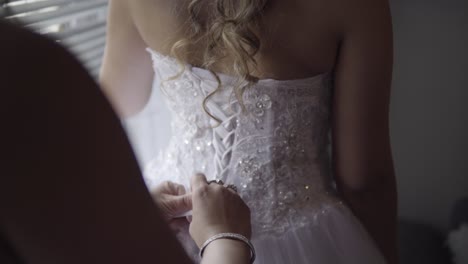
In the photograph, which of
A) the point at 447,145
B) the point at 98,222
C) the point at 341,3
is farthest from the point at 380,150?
the point at 447,145

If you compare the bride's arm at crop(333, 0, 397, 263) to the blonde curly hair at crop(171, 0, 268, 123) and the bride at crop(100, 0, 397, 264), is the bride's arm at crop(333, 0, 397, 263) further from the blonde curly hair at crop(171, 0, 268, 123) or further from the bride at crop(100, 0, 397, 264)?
the blonde curly hair at crop(171, 0, 268, 123)

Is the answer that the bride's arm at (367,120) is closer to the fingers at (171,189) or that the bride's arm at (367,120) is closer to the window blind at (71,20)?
the fingers at (171,189)

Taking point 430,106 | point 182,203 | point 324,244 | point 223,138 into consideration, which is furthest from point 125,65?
point 430,106

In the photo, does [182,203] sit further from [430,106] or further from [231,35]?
[430,106]

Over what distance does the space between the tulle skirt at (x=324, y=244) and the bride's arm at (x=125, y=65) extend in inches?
14.2

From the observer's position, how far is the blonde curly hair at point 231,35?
78cm

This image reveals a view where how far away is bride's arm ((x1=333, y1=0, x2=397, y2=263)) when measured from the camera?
2.64ft

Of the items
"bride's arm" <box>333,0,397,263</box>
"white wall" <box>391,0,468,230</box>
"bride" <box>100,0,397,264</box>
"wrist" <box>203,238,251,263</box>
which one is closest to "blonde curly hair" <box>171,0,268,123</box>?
"bride" <box>100,0,397,264</box>

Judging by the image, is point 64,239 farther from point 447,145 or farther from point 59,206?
point 447,145

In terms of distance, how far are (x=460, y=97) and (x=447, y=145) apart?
146 millimetres

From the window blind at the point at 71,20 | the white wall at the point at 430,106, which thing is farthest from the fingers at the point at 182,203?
the white wall at the point at 430,106

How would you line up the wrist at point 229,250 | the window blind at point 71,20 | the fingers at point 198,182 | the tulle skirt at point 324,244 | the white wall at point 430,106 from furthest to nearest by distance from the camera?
the white wall at point 430,106 → the window blind at point 71,20 → the tulle skirt at point 324,244 → the fingers at point 198,182 → the wrist at point 229,250

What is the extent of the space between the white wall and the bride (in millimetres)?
641

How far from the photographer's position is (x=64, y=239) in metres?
0.38
